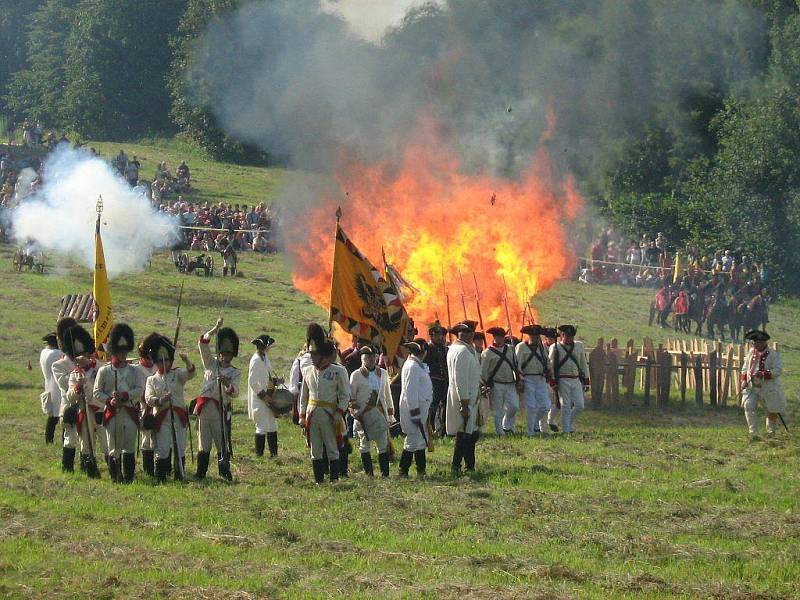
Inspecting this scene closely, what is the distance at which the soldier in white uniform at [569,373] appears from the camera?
73.3 feet

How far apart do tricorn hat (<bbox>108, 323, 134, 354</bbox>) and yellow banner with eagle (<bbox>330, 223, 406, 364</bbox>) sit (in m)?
3.33

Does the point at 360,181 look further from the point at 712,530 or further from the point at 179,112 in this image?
the point at 179,112

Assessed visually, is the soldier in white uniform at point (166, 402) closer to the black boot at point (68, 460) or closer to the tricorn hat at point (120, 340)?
the tricorn hat at point (120, 340)

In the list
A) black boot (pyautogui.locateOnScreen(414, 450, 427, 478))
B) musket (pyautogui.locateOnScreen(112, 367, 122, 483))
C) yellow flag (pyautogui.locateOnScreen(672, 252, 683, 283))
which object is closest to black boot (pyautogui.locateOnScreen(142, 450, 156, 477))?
musket (pyautogui.locateOnScreen(112, 367, 122, 483))

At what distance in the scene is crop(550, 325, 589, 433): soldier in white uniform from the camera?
22328 mm

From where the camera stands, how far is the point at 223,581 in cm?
1085

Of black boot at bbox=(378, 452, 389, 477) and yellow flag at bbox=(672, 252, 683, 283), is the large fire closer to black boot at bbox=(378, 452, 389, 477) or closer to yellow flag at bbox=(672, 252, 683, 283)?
black boot at bbox=(378, 452, 389, 477)

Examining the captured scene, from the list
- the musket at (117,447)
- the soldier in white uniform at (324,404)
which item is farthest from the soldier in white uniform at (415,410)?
the musket at (117,447)

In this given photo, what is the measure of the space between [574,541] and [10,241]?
31.7m

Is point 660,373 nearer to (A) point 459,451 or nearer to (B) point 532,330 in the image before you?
(B) point 532,330

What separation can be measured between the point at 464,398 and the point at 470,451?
2.27 feet

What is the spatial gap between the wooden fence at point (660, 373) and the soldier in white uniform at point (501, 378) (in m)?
4.09

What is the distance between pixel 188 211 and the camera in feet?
145

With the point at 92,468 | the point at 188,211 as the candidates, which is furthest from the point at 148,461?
A: the point at 188,211
